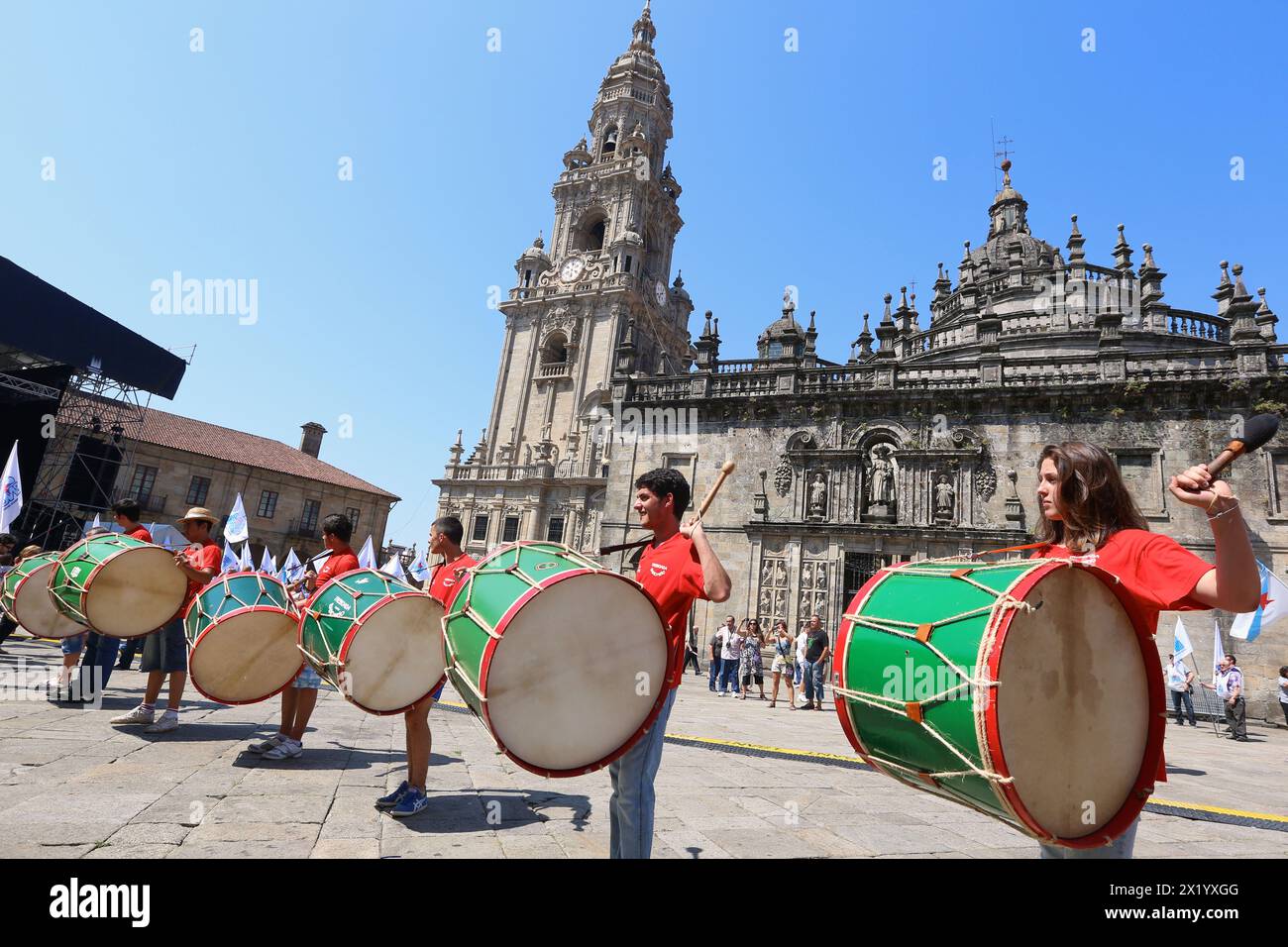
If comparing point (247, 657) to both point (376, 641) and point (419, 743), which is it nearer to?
point (376, 641)

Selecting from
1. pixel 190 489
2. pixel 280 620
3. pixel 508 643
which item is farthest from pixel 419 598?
pixel 190 489

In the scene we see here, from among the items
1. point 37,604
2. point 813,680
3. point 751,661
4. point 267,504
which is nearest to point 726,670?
point 751,661

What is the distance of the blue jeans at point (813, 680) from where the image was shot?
14250 millimetres

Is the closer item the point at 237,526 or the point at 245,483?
the point at 237,526

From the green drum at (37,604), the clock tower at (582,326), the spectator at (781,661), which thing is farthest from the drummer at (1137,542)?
the clock tower at (582,326)

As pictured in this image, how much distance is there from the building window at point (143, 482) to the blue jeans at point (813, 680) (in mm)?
39716

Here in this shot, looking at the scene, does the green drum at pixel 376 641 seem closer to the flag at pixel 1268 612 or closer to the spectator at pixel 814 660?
the spectator at pixel 814 660

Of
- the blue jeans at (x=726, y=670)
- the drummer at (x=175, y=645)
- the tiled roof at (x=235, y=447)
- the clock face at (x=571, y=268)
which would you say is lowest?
the blue jeans at (x=726, y=670)

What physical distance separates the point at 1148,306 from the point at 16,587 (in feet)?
106

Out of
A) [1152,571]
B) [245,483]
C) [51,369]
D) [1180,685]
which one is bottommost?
[1180,685]

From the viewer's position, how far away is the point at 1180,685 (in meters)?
14.7

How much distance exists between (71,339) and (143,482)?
18083mm

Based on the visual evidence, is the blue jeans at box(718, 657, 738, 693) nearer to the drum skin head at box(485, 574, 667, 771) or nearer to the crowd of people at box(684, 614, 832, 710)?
the crowd of people at box(684, 614, 832, 710)

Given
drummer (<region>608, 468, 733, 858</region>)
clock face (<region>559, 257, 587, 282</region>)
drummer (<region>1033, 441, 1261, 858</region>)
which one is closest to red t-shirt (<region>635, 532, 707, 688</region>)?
drummer (<region>608, 468, 733, 858</region>)
